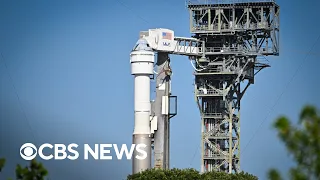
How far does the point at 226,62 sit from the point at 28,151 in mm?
26482

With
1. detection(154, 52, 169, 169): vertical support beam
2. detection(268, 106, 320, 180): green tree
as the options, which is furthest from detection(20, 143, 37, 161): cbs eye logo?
detection(268, 106, 320, 180): green tree

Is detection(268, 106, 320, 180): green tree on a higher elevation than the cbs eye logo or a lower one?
lower

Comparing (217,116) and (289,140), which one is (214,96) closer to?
(217,116)

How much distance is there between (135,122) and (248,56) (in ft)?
49.7

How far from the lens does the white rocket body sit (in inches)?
3812

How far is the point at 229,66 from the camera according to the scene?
106 m

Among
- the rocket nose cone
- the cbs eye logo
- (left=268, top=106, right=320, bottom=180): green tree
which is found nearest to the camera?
(left=268, top=106, right=320, bottom=180): green tree

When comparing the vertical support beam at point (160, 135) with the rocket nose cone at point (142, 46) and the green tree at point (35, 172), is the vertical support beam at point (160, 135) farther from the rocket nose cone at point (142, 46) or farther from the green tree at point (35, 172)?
the green tree at point (35, 172)

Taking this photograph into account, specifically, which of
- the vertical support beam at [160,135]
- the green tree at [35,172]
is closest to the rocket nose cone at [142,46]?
the vertical support beam at [160,135]

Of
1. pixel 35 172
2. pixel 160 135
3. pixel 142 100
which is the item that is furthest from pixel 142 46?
pixel 35 172

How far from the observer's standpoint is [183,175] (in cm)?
9500

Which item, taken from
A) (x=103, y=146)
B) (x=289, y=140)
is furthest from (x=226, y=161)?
(x=289, y=140)

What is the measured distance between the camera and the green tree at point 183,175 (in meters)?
92.8

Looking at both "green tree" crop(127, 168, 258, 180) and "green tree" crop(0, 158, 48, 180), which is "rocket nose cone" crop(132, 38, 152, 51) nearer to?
"green tree" crop(127, 168, 258, 180)
